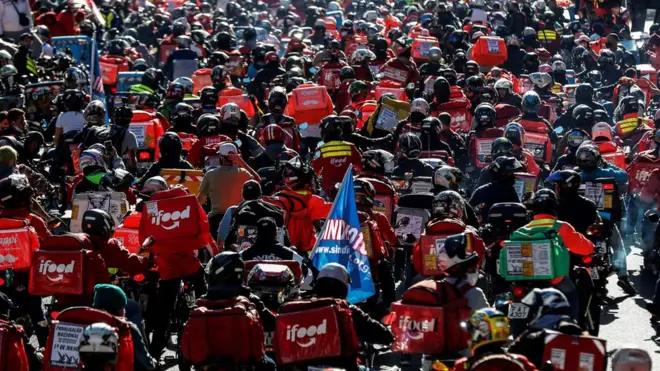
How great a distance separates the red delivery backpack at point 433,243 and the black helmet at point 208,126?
6.44 m

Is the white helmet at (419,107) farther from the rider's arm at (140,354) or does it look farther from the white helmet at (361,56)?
the rider's arm at (140,354)

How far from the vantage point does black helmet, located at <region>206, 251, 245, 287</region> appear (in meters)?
12.3

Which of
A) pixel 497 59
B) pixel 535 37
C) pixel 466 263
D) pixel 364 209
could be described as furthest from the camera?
pixel 535 37

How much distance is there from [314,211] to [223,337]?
5169 millimetres

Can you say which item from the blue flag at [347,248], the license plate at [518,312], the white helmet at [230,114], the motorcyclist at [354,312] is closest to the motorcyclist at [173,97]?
the white helmet at [230,114]

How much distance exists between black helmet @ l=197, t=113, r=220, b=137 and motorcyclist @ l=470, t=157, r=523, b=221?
14.6 feet

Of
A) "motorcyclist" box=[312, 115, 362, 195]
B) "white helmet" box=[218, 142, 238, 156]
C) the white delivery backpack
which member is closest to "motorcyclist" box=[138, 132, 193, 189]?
"white helmet" box=[218, 142, 238, 156]

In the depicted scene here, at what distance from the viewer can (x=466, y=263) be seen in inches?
496

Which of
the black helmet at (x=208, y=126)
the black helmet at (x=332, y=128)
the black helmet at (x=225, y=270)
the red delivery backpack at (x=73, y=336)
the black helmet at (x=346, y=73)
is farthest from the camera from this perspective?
the black helmet at (x=346, y=73)

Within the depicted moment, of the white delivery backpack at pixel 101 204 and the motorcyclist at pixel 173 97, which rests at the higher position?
the motorcyclist at pixel 173 97

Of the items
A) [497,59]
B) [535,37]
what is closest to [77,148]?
[497,59]

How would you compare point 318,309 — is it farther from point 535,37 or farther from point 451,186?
point 535,37

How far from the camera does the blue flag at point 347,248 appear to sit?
47.7 feet

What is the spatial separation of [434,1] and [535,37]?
6.29 meters
